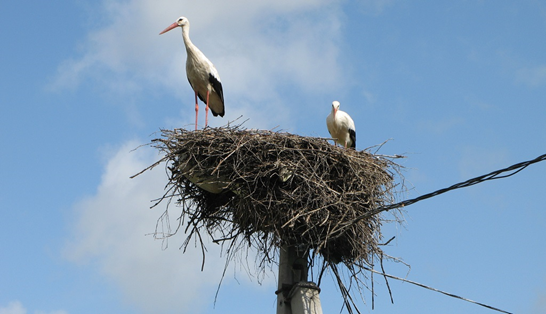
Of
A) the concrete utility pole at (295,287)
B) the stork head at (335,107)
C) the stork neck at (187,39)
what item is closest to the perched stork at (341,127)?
the stork head at (335,107)

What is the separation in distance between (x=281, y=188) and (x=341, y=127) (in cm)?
363

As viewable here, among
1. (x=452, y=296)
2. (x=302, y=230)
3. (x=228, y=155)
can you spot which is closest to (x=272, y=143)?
(x=228, y=155)

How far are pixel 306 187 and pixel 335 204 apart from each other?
0.34 m

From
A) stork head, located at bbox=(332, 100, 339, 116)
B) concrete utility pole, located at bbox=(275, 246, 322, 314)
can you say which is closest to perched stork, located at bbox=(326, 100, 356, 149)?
stork head, located at bbox=(332, 100, 339, 116)

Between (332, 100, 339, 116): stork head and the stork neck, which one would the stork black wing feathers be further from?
the stork neck

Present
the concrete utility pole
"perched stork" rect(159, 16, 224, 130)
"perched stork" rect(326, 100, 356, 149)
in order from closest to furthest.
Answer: the concrete utility pole, "perched stork" rect(159, 16, 224, 130), "perched stork" rect(326, 100, 356, 149)

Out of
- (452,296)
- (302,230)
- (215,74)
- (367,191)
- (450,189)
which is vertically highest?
(215,74)

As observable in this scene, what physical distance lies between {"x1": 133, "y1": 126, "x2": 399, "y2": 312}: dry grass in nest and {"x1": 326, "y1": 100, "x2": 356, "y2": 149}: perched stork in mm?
2938

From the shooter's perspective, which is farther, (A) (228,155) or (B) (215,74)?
(B) (215,74)

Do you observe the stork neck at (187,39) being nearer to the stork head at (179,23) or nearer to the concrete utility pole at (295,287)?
the stork head at (179,23)

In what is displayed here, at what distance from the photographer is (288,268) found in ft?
19.8

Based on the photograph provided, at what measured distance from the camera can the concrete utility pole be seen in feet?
18.7

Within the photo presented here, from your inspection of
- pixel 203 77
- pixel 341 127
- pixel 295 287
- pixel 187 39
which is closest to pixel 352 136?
pixel 341 127

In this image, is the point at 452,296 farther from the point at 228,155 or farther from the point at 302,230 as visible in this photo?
the point at 228,155
